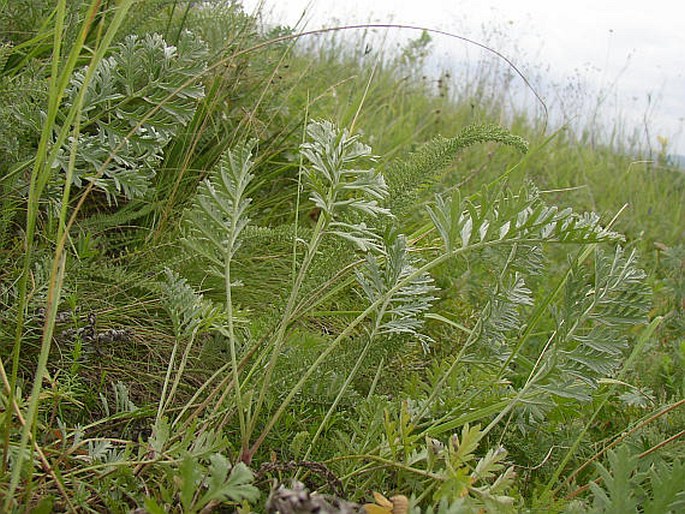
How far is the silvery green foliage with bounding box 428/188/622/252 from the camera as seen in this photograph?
2.81 ft

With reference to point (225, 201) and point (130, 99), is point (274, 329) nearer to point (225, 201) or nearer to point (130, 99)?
point (225, 201)

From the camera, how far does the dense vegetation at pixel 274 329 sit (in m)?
0.85

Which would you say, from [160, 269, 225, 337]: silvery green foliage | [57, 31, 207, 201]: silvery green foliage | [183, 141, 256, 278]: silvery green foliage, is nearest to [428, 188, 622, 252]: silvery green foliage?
[183, 141, 256, 278]: silvery green foliage

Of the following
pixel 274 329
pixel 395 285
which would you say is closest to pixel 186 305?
pixel 274 329

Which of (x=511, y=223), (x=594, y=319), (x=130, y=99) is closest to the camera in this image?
(x=511, y=223)

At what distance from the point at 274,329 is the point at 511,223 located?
381 mm

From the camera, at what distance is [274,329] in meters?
1.00

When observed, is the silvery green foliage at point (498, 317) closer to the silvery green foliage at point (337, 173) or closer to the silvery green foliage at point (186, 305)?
the silvery green foliage at point (337, 173)

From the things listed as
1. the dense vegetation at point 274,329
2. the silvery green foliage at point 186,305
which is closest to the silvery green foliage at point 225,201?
the dense vegetation at point 274,329

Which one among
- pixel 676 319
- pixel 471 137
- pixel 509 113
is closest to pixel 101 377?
pixel 471 137

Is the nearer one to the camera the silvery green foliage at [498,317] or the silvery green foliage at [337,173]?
the silvery green foliage at [337,173]

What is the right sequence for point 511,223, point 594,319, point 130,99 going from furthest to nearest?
1. point 130,99
2. point 594,319
3. point 511,223

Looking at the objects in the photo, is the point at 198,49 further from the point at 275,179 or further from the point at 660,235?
the point at 660,235

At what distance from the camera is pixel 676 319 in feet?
6.88
